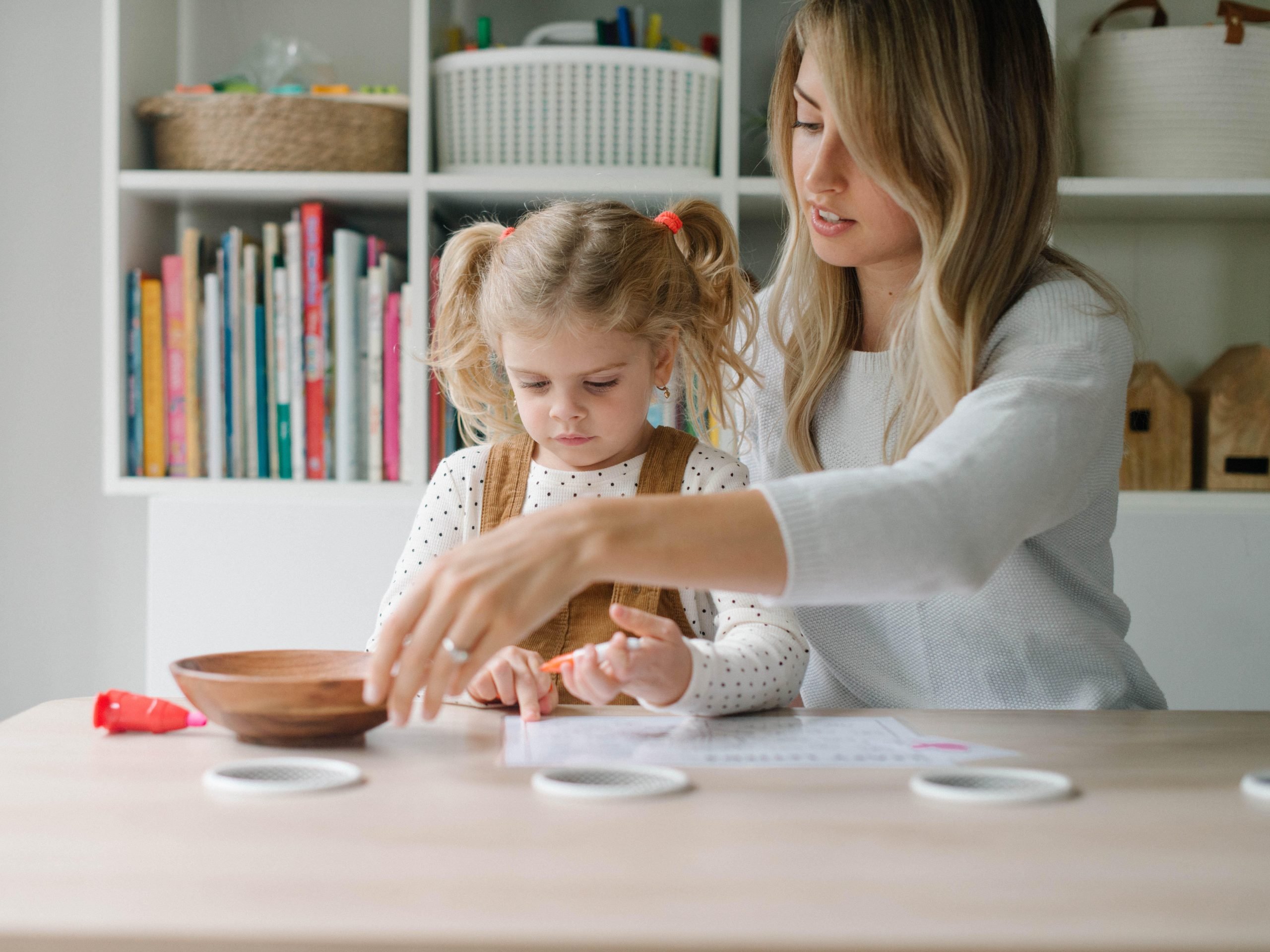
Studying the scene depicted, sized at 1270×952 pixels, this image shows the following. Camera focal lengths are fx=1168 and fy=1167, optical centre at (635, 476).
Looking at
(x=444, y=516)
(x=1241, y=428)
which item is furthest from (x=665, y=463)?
(x=1241, y=428)

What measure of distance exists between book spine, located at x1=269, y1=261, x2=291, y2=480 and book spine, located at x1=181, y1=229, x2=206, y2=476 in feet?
0.37

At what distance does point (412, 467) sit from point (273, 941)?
1.28 metres

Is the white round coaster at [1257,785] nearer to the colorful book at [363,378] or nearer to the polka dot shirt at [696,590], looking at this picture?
the polka dot shirt at [696,590]

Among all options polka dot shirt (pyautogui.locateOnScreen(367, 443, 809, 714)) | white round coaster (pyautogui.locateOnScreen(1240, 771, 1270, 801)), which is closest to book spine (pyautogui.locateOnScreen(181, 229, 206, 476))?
polka dot shirt (pyautogui.locateOnScreen(367, 443, 809, 714))

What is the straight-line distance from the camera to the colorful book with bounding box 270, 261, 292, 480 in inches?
68.1

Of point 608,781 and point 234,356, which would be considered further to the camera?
point 234,356

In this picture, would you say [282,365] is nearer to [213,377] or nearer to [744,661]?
[213,377]

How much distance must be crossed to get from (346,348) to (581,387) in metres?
0.70

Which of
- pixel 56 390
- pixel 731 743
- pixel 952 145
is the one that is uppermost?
pixel 952 145

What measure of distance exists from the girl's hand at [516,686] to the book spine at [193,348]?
98cm

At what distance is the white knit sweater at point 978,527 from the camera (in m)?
0.69

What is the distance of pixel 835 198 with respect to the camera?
1129mm

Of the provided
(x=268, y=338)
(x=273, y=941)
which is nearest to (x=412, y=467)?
(x=268, y=338)

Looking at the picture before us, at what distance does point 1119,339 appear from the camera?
1003mm
